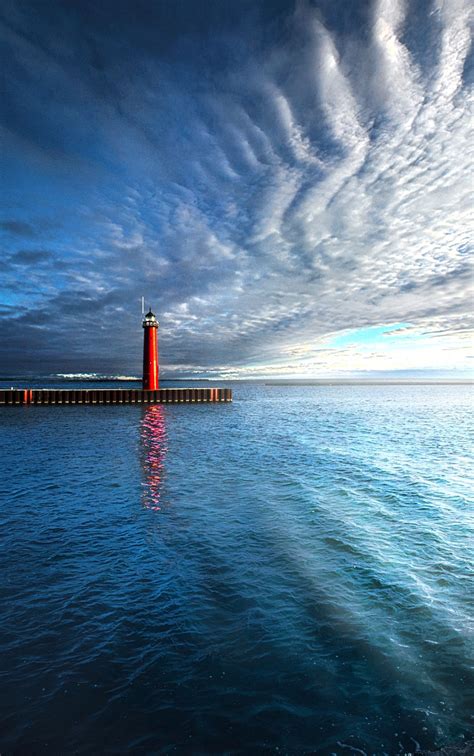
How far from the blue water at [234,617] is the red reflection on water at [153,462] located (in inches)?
7.9

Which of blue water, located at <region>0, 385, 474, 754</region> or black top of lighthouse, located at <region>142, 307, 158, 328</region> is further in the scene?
black top of lighthouse, located at <region>142, 307, 158, 328</region>

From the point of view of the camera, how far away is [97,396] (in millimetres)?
58281

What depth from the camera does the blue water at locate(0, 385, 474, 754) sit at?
163 inches

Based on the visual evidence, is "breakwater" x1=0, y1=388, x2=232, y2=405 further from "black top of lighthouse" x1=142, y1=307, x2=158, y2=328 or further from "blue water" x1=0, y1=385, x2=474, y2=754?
"blue water" x1=0, y1=385, x2=474, y2=754

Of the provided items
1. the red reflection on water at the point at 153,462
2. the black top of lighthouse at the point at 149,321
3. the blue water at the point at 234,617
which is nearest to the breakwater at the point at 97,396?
the black top of lighthouse at the point at 149,321

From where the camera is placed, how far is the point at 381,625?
600cm

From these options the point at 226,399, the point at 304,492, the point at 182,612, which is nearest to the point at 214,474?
the point at 304,492

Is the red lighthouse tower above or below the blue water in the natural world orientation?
above

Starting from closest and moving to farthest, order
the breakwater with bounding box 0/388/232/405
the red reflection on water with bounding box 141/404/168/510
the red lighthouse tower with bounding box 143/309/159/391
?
the red reflection on water with bounding box 141/404/168/510, the red lighthouse tower with bounding box 143/309/159/391, the breakwater with bounding box 0/388/232/405

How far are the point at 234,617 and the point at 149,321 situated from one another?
50.3 m

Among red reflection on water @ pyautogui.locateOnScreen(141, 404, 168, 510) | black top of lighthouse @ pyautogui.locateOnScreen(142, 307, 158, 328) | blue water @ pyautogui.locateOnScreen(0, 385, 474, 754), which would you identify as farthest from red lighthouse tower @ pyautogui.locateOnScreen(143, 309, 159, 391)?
blue water @ pyautogui.locateOnScreen(0, 385, 474, 754)

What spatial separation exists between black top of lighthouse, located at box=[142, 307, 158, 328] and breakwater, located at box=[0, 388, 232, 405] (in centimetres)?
972

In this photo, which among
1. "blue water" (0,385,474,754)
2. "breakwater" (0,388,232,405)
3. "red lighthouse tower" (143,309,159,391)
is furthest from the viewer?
"breakwater" (0,388,232,405)

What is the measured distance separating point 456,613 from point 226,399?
2364 inches
